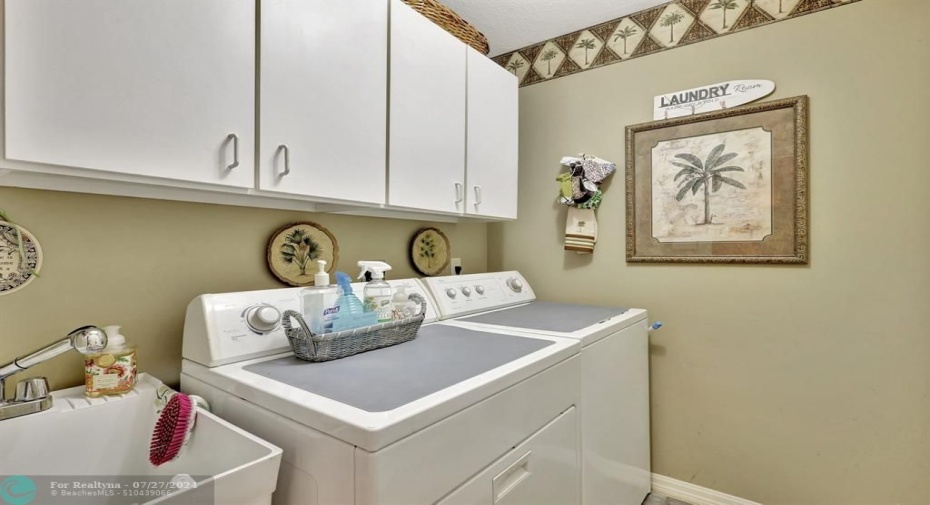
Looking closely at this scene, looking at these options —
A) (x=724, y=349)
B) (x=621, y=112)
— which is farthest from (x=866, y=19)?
(x=724, y=349)

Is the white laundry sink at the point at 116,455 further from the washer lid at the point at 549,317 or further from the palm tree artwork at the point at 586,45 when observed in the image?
the palm tree artwork at the point at 586,45

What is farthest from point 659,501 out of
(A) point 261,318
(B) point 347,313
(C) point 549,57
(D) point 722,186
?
(C) point 549,57

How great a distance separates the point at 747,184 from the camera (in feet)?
5.93

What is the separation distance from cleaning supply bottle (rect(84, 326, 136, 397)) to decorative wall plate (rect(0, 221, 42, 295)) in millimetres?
204

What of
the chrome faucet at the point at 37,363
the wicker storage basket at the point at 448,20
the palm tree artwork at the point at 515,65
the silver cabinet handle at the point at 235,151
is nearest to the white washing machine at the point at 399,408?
the chrome faucet at the point at 37,363

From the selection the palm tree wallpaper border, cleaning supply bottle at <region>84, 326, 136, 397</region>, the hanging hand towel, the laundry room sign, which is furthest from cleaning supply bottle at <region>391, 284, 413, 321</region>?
the palm tree wallpaper border

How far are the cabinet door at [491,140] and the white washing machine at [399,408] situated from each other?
742 mm

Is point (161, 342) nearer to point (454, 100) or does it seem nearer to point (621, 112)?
point (454, 100)

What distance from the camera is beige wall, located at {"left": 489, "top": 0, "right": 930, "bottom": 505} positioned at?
1.55m

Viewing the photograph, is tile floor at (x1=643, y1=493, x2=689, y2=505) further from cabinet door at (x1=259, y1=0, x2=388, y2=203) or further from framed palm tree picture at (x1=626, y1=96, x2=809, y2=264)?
cabinet door at (x1=259, y1=0, x2=388, y2=203)

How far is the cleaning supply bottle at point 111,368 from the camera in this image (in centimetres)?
104

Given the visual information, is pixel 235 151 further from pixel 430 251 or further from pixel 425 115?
pixel 430 251

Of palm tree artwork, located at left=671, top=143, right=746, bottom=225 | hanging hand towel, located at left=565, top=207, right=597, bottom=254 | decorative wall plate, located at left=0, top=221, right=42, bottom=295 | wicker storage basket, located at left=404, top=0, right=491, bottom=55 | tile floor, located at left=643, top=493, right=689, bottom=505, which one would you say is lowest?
tile floor, located at left=643, top=493, right=689, bottom=505

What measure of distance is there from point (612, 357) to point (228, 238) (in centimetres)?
141
